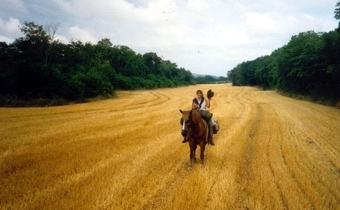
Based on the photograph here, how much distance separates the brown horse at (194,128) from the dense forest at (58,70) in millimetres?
18693

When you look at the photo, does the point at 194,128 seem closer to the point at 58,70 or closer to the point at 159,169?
the point at 159,169

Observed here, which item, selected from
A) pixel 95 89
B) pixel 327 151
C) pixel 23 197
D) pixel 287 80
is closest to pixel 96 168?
pixel 23 197

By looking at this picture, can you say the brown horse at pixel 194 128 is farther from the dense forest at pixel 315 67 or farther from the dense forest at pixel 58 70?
the dense forest at pixel 315 67

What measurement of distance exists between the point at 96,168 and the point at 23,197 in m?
2.32

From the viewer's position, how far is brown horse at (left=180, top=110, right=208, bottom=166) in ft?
25.1

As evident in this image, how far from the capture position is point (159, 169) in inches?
314

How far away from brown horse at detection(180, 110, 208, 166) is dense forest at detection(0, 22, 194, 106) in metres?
18.7

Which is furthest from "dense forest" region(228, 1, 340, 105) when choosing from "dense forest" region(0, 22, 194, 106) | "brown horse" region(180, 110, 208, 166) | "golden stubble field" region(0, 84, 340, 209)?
"dense forest" region(0, 22, 194, 106)

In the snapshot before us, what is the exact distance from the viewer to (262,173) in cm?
768

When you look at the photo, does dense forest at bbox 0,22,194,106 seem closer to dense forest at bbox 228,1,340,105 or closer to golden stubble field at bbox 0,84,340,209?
golden stubble field at bbox 0,84,340,209

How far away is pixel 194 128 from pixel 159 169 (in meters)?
1.68

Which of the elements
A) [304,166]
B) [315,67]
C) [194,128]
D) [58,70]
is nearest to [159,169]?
[194,128]

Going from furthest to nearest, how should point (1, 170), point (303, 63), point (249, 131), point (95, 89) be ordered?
point (303, 63) < point (95, 89) < point (249, 131) < point (1, 170)

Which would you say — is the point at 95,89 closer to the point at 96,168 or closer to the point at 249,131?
the point at 249,131
